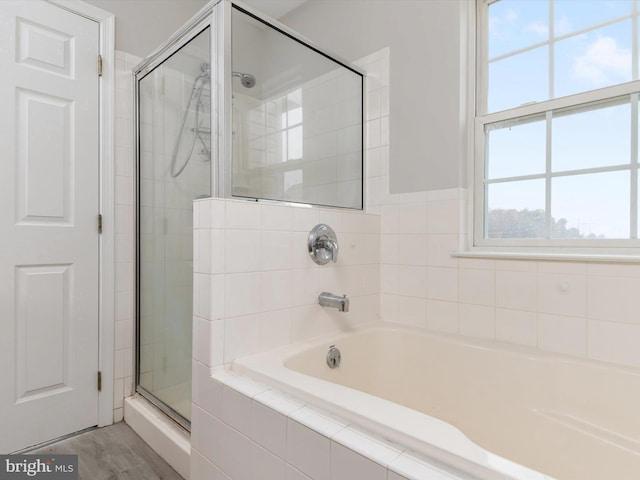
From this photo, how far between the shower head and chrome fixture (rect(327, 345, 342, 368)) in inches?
45.1

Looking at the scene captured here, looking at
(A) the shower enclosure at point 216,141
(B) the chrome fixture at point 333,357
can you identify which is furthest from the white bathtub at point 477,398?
(A) the shower enclosure at point 216,141

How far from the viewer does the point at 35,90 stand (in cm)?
164

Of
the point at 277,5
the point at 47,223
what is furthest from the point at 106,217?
the point at 277,5

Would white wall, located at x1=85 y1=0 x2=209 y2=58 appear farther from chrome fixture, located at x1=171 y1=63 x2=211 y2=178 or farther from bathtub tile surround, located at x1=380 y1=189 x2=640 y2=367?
bathtub tile surround, located at x1=380 y1=189 x2=640 y2=367

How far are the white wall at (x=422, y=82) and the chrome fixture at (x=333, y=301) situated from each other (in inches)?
27.7

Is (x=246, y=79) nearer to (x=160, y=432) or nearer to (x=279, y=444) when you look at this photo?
(x=279, y=444)

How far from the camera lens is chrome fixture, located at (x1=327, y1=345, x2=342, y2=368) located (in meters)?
1.51

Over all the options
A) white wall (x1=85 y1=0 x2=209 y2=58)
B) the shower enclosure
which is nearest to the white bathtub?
the shower enclosure

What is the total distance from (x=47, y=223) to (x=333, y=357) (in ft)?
4.85

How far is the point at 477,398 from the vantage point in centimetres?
143

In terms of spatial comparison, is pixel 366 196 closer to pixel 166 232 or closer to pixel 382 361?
pixel 382 361

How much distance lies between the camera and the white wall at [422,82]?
65.5 inches

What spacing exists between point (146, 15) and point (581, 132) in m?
2.29

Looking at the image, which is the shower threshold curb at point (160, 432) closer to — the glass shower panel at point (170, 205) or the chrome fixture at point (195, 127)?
the glass shower panel at point (170, 205)
